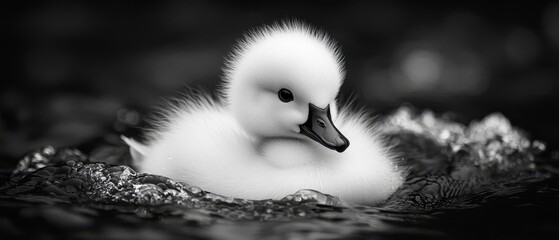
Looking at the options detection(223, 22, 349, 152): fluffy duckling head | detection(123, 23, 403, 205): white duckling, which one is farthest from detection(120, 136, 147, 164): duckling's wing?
detection(223, 22, 349, 152): fluffy duckling head

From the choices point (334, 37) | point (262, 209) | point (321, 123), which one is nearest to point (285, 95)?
point (321, 123)

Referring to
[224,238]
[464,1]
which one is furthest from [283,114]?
[464,1]

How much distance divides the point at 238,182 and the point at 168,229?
544 mm

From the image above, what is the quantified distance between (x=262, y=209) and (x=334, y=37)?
4694 millimetres

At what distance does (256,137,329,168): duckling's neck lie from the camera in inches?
152

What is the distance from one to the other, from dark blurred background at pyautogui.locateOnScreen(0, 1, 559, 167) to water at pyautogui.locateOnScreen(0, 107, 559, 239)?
288cm

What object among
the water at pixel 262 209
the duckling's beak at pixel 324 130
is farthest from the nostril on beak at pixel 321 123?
the water at pixel 262 209

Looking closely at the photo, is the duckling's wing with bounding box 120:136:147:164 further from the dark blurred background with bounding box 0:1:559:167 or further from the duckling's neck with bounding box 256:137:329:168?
the dark blurred background with bounding box 0:1:559:167

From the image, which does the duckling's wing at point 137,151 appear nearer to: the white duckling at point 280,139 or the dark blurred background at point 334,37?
the white duckling at point 280,139

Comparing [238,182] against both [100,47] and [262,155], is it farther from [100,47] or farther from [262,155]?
[100,47]

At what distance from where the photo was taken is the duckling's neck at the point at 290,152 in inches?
152

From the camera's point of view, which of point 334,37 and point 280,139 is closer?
point 280,139

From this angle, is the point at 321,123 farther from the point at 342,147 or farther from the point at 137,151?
the point at 137,151

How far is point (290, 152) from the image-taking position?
153 inches
